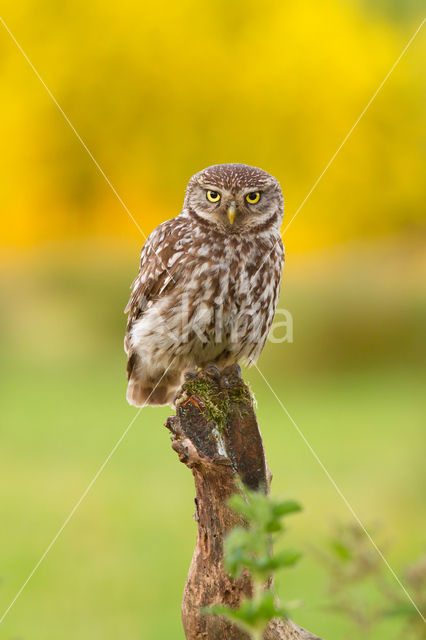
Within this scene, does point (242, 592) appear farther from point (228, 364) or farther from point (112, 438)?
point (112, 438)

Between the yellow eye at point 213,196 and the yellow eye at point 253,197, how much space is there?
122mm

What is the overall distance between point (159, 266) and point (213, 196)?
38 cm

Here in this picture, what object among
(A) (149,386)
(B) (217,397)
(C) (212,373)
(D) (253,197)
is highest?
(D) (253,197)

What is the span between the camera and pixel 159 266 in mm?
3162

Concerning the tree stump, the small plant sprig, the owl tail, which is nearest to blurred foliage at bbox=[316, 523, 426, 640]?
the small plant sprig

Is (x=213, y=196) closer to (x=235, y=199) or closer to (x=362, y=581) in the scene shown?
(x=235, y=199)

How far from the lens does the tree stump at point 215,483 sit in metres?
2.11

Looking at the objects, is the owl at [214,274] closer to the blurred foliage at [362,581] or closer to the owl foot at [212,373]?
the owl foot at [212,373]

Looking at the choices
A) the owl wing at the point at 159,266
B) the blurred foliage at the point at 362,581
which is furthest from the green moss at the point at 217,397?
the blurred foliage at the point at 362,581

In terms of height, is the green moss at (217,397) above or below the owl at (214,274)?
below

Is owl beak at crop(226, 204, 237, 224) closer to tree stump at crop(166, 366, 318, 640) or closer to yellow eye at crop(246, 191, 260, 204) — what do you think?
→ yellow eye at crop(246, 191, 260, 204)

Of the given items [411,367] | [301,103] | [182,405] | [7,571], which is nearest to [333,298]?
[411,367]

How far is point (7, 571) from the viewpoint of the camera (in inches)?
181

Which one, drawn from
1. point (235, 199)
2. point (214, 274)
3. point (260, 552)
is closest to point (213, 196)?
point (235, 199)
